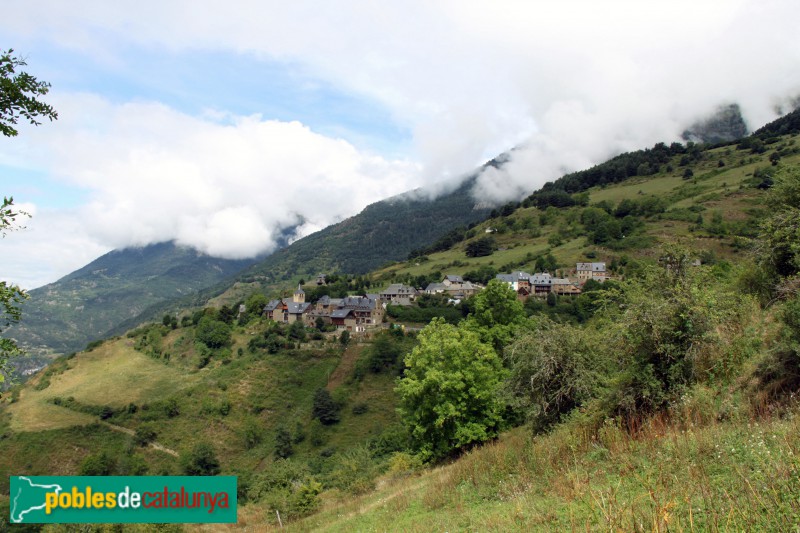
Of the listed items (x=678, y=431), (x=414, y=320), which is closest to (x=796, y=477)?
(x=678, y=431)

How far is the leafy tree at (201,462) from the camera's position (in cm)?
5216

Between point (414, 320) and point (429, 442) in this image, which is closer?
point (429, 442)

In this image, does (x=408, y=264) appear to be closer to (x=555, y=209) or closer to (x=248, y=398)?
(x=555, y=209)

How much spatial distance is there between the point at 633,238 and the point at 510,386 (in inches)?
3843

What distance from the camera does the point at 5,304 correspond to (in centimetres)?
607

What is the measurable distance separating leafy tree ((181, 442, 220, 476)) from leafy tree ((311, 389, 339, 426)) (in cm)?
1394

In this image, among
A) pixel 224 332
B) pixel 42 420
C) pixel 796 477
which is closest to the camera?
pixel 796 477

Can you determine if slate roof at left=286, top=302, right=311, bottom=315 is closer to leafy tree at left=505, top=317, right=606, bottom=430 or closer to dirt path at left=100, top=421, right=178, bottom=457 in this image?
dirt path at left=100, top=421, right=178, bottom=457

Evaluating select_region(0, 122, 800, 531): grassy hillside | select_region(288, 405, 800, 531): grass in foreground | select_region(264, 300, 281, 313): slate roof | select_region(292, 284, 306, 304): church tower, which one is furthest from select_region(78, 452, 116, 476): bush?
select_region(288, 405, 800, 531): grass in foreground

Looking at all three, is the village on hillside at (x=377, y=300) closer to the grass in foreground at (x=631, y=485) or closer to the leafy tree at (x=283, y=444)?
the leafy tree at (x=283, y=444)

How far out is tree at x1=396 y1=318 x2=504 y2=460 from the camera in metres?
22.8

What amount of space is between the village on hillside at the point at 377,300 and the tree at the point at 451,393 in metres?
59.4

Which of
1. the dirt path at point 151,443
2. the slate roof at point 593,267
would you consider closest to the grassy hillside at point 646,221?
the slate roof at point 593,267

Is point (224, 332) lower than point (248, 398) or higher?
higher
